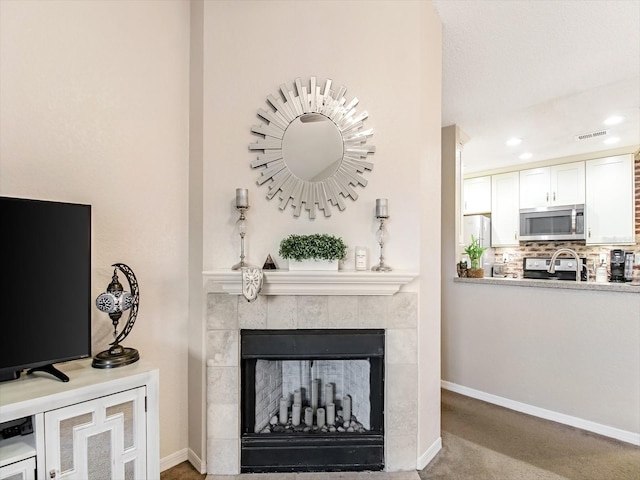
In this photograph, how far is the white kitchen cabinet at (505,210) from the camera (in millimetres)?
5020

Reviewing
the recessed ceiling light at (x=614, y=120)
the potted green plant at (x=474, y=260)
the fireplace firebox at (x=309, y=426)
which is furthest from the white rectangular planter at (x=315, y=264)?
the recessed ceiling light at (x=614, y=120)

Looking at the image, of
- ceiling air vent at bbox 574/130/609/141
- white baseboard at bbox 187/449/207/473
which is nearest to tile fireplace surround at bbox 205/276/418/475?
white baseboard at bbox 187/449/207/473

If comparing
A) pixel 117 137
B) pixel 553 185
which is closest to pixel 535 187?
pixel 553 185

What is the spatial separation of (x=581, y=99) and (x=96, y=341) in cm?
411

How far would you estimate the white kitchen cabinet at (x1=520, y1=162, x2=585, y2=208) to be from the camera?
4.52 m

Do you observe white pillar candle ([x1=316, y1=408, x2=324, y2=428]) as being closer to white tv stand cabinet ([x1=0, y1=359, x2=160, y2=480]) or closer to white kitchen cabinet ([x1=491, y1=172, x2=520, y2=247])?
white tv stand cabinet ([x1=0, y1=359, x2=160, y2=480])

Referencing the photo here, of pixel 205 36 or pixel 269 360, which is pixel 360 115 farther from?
pixel 269 360

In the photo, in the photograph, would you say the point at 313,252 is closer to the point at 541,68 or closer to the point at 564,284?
the point at 564,284

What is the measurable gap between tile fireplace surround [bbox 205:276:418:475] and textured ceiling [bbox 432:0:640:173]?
182cm

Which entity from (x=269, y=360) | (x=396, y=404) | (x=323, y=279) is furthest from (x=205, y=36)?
(x=396, y=404)

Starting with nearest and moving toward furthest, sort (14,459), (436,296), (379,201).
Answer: (14,459)
(379,201)
(436,296)

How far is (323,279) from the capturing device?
6.27ft

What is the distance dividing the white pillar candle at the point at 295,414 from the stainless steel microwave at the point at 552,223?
13.5 ft

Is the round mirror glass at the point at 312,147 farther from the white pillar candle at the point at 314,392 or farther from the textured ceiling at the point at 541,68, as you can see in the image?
the white pillar candle at the point at 314,392
